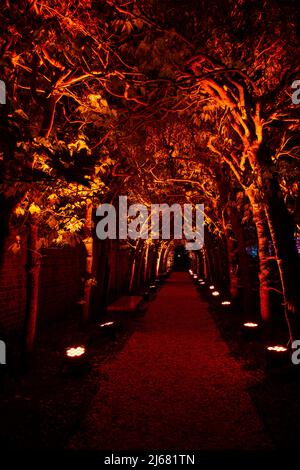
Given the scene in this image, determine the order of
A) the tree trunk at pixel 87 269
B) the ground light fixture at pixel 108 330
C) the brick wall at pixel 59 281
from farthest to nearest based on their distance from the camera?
1. the brick wall at pixel 59 281
2. the tree trunk at pixel 87 269
3. the ground light fixture at pixel 108 330

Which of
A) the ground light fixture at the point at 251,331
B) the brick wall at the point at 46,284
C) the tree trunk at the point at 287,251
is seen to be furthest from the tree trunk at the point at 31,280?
the ground light fixture at the point at 251,331

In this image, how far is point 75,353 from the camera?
7.88 metres

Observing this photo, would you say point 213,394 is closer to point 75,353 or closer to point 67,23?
point 75,353

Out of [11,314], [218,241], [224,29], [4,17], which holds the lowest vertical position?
[11,314]

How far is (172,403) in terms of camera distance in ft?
21.2

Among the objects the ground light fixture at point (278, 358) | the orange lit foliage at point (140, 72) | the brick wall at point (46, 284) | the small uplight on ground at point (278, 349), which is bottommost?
the ground light fixture at point (278, 358)

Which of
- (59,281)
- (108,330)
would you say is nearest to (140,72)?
(108,330)

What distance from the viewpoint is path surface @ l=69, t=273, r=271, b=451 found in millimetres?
5035

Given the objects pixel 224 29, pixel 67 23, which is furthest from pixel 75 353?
pixel 224 29

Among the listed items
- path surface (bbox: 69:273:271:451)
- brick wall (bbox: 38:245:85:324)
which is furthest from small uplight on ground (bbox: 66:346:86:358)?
brick wall (bbox: 38:245:85:324)

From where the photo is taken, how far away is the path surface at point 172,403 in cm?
504

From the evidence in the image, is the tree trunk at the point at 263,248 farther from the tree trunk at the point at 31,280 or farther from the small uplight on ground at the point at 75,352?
the tree trunk at the point at 31,280

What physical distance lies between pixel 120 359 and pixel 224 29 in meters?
6.73
